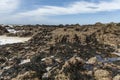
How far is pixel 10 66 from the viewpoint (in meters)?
19.2

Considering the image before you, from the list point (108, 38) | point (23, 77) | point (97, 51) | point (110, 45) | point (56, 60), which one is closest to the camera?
point (23, 77)

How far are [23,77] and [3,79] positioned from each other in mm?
1846

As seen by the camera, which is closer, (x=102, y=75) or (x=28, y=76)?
(x=102, y=75)

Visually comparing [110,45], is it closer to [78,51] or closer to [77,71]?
[78,51]

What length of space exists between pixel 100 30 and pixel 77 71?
23.8 metres

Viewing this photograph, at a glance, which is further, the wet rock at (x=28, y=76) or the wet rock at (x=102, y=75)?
the wet rock at (x=28, y=76)

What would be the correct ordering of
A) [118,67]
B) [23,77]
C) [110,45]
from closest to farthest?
[23,77], [118,67], [110,45]

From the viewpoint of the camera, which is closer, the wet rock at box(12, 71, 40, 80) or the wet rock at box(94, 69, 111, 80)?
the wet rock at box(94, 69, 111, 80)

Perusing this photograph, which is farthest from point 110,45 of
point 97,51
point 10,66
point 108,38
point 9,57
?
point 10,66

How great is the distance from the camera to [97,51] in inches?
1052

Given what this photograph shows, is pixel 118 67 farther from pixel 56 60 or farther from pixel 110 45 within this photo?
pixel 110 45

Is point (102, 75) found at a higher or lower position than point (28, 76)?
higher

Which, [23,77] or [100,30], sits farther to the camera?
[100,30]

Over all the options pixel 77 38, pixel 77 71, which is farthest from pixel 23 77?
pixel 77 38
